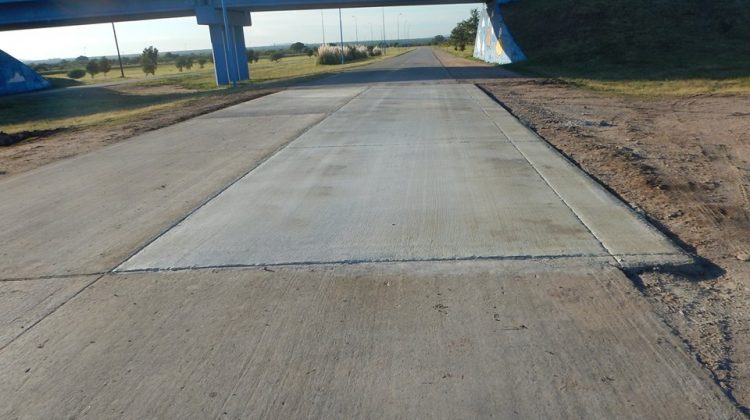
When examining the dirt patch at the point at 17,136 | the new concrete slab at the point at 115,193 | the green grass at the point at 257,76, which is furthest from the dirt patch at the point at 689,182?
the green grass at the point at 257,76

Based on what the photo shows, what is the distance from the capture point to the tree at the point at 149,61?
264 ft

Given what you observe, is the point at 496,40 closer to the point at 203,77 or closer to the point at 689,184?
the point at 203,77

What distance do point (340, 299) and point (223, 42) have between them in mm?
41405

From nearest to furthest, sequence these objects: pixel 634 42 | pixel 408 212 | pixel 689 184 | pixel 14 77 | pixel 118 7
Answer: pixel 408 212, pixel 689 184, pixel 634 42, pixel 118 7, pixel 14 77

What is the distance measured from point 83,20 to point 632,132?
4507cm

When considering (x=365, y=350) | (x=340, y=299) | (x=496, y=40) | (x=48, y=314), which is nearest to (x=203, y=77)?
(x=496, y=40)

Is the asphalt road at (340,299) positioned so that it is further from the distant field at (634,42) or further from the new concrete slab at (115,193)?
the distant field at (634,42)

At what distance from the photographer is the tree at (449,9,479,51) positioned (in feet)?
259

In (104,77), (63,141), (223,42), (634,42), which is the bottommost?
(104,77)

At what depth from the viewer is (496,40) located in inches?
1901

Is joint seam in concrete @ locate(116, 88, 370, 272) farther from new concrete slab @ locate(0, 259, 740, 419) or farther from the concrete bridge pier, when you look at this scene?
the concrete bridge pier

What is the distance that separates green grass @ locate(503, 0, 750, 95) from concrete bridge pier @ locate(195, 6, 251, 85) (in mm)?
21148

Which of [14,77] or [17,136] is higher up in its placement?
[14,77]

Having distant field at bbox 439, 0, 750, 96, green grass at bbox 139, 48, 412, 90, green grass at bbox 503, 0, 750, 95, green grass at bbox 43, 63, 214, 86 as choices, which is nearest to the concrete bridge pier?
green grass at bbox 139, 48, 412, 90
